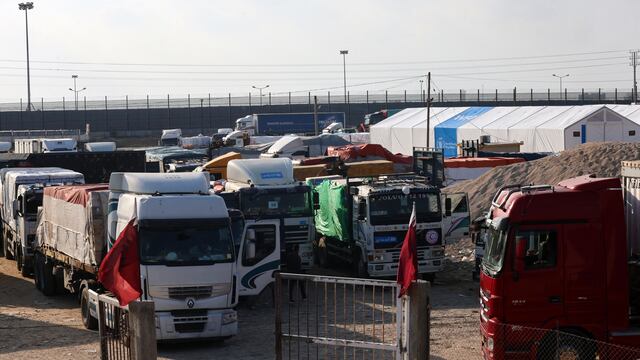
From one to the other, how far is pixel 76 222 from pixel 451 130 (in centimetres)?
3975

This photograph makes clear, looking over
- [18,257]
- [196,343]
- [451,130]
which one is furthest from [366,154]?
[196,343]

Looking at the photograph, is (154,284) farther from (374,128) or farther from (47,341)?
(374,128)

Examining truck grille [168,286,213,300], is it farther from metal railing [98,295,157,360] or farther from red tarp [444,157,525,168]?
red tarp [444,157,525,168]

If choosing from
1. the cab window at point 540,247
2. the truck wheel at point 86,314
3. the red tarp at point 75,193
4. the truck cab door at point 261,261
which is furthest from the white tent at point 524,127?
the cab window at point 540,247

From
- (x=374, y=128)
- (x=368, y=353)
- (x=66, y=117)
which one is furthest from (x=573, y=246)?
(x=66, y=117)

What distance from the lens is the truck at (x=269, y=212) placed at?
2484cm

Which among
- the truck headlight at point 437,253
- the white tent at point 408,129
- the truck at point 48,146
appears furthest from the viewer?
the white tent at point 408,129

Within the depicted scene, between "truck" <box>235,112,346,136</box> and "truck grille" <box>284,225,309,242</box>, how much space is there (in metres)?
68.4

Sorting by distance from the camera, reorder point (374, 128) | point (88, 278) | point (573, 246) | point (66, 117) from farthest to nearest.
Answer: point (66, 117)
point (374, 128)
point (88, 278)
point (573, 246)

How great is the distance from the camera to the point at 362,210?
92.2 feet

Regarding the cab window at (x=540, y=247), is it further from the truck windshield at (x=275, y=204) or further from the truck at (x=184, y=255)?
the truck windshield at (x=275, y=204)

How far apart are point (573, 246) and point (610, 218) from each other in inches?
28.9

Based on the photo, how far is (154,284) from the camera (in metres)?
19.6

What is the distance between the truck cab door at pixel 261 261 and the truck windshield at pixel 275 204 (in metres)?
3.25
